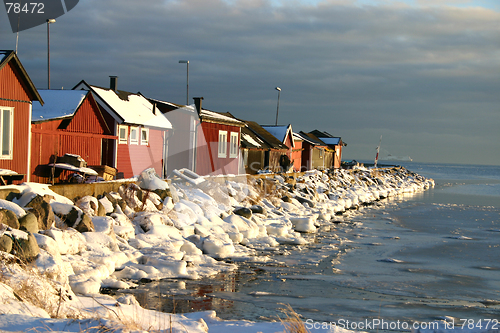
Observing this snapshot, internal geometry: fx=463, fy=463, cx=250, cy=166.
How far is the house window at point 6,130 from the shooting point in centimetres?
Answer: 1272

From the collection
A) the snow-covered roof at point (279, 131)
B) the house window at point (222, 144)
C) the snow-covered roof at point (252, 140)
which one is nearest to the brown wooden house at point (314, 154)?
the snow-covered roof at point (279, 131)

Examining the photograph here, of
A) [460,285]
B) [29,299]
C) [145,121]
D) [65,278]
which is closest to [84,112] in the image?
[145,121]

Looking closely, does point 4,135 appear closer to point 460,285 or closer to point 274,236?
point 274,236

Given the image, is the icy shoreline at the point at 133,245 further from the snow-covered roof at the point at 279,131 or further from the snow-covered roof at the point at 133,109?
the snow-covered roof at the point at 279,131

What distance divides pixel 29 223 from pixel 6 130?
4.90m

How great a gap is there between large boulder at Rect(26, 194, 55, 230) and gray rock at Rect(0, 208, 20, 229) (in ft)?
3.17

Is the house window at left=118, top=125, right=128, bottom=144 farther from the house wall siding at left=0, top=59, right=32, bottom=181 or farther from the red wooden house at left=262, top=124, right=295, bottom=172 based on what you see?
the red wooden house at left=262, top=124, right=295, bottom=172

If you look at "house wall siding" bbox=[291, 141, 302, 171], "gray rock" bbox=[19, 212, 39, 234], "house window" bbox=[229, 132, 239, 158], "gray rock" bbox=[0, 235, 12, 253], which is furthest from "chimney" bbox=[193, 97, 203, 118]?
"house wall siding" bbox=[291, 141, 302, 171]

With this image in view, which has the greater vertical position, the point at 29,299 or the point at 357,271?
the point at 29,299

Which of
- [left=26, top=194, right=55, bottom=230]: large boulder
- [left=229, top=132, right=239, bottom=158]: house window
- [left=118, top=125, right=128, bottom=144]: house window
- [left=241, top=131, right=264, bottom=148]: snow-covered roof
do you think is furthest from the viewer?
[left=241, top=131, right=264, bottom=148]: snow-covered roof

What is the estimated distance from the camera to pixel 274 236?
15336 mm

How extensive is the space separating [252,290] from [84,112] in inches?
456

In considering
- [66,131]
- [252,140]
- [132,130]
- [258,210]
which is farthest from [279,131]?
[66,131]

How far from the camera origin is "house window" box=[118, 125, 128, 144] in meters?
20.7
